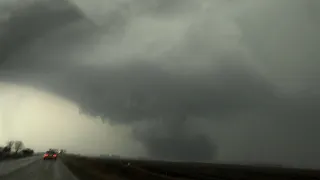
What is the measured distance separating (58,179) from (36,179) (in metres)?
2.27

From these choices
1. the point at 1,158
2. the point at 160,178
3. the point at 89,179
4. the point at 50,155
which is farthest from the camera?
the point at 50,155

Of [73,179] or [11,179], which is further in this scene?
[73,179]

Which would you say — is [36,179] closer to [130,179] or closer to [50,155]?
[130,179]

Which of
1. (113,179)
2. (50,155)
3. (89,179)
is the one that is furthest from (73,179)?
(50,155)

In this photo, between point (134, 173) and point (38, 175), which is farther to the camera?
point (134, 173)

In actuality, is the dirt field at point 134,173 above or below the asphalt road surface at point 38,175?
above

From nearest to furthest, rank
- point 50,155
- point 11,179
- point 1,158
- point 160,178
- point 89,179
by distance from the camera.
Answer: point 11,179 < point 160,178 < point 89,179 < point 1,158 < point 50,155

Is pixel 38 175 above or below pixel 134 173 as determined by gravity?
below

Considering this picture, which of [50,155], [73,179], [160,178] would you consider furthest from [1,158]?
[160,178]

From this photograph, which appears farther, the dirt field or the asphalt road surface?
the dirt field

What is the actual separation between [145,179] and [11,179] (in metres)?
12.5

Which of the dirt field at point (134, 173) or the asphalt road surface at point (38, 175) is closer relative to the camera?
the asphalt road surface at point (38, 175)

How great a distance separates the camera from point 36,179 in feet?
105

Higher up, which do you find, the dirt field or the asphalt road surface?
the dirt field
